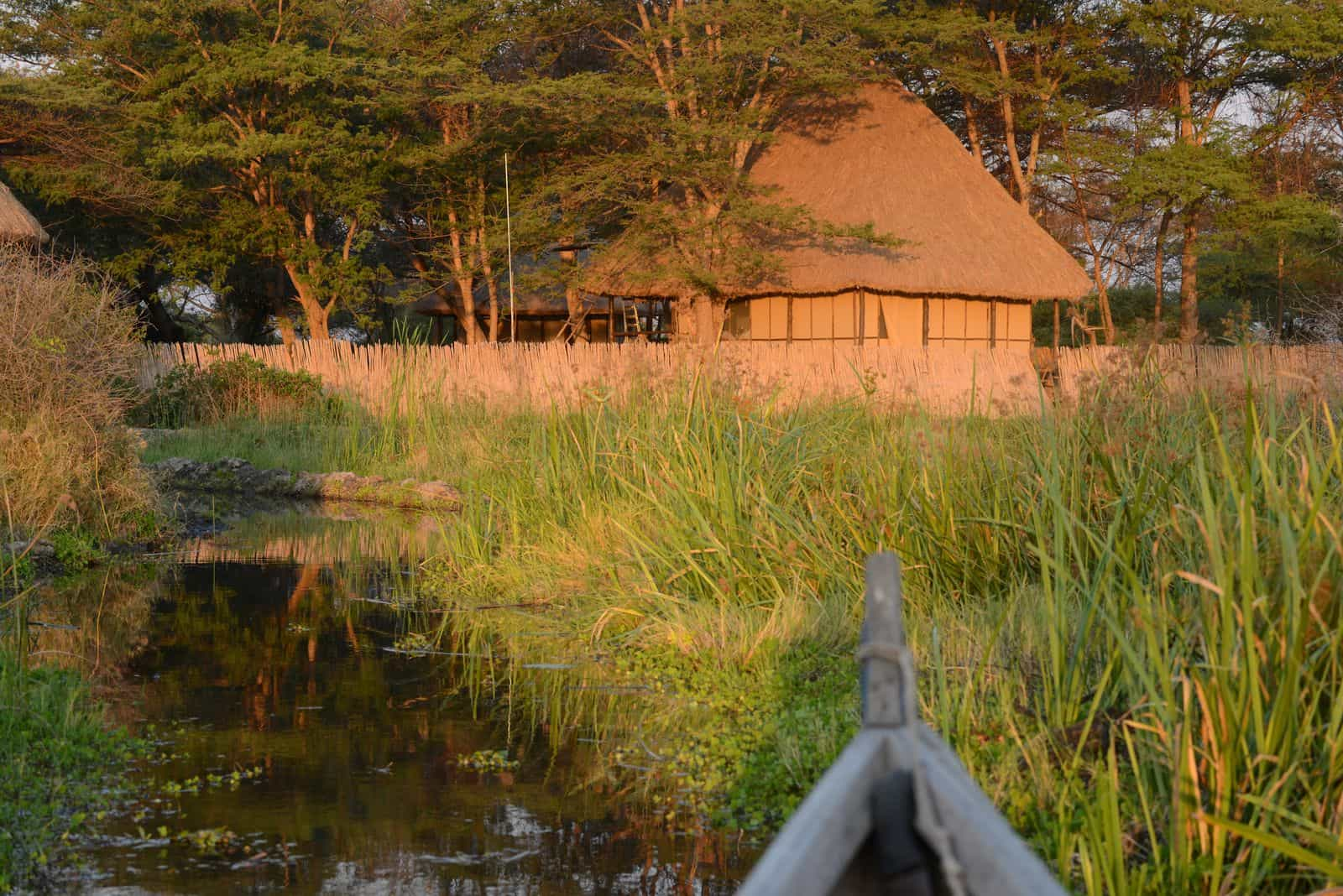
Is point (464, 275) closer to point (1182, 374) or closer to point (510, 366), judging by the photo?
point (510, 366)

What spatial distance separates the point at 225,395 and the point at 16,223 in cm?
529

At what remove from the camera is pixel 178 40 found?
23828mm

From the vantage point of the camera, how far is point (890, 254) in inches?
826

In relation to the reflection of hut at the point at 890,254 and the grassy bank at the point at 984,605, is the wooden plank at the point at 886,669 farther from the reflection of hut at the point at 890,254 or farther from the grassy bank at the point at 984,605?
the reflection of hut at the point at 890,254

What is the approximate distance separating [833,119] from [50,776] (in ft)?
70.6

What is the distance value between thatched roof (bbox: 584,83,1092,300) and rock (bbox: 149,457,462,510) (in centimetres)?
883

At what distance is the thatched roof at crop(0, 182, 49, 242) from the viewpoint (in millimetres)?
18969

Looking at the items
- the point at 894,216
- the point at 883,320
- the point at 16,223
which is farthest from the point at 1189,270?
the point at 16,223

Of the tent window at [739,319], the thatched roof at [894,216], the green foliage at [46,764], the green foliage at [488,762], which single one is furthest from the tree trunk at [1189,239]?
the green foliage at [46,764]

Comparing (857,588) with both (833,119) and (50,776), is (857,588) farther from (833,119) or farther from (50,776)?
(833,119)

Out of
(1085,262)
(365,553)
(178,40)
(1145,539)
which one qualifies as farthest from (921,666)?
(1085,262)

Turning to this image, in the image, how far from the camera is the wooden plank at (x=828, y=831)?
1.58 metres

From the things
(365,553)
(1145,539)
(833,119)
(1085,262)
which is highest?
(833,119)

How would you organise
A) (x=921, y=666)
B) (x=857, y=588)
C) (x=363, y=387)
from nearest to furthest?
(x=921, y=666), (x=857, y=588), (x=363, y=387)
